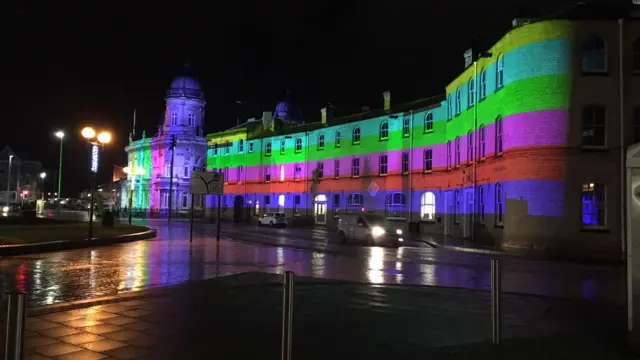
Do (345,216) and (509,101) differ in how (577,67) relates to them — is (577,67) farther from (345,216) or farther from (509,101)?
(345,216)

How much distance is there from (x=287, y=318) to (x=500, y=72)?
2563 centimetres

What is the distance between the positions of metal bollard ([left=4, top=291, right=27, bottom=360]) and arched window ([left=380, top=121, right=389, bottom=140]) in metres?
42.5

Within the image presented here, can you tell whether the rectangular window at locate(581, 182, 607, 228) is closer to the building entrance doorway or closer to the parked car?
the parked car

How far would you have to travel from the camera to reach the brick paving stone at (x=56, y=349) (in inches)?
257

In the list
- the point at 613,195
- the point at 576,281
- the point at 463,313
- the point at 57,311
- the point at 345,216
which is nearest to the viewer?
the point at 57,311

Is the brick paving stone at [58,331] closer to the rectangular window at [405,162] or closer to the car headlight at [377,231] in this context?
the car headlight at [377,231]

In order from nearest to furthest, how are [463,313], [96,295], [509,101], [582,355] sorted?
[582,355], [463,313], [96,295], [509,101]

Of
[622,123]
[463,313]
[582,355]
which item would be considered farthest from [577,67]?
[582,355]

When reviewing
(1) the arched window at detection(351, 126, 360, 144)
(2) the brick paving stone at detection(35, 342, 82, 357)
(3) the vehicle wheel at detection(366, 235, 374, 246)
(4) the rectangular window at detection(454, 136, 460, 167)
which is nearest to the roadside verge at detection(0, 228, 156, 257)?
(3) the vehicle wheel at detection(366, 235, 374, 246)

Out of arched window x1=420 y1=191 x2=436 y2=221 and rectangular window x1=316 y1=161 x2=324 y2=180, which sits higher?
rectangular window x1=316 y1=161 x2=324 y2=180

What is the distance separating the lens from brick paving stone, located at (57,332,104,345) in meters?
7.08

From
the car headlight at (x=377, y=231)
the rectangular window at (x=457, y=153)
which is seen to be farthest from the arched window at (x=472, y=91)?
the car headlight at (x=377, y=231)

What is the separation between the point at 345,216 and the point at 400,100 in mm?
22247

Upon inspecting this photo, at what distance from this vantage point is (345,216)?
3045 centimetres
